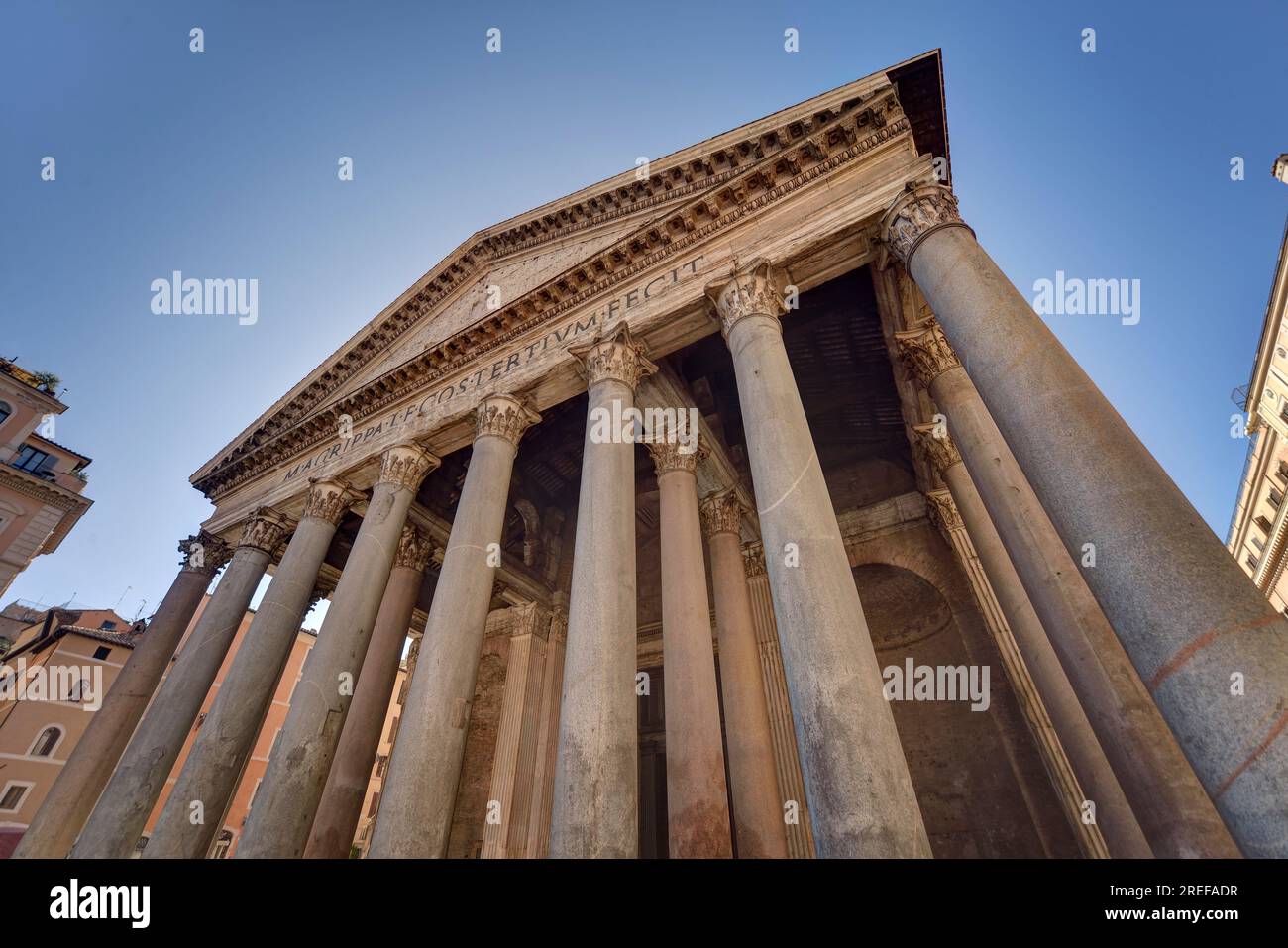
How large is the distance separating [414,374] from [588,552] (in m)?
6.51

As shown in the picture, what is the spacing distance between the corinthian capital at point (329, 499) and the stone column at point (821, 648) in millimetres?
8161

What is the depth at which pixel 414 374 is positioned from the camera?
35.1ft

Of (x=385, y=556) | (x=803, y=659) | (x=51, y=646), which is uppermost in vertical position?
(x=51, y=646)

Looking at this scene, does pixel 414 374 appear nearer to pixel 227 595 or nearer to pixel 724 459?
pixel 227 595

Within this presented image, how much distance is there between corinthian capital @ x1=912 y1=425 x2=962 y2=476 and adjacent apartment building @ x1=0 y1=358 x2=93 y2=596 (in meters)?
29.2

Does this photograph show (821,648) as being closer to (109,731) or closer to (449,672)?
(449,672)

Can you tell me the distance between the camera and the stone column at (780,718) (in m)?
7.49

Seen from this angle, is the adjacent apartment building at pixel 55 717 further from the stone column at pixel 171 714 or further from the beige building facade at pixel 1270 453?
the beige building facade at pixel 1270 453

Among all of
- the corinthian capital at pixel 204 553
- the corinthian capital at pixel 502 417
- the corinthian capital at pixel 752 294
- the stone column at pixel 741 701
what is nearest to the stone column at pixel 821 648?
the corinthian capital at pixel 752 294

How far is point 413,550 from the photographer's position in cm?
1126

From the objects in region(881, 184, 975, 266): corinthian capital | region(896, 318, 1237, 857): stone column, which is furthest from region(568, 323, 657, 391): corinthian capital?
region(896, 318, 1237, 857): stone column

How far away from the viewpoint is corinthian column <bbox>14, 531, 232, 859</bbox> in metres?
9.36
